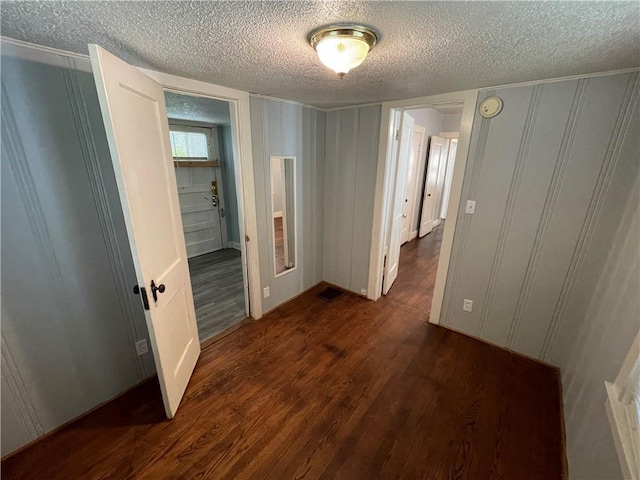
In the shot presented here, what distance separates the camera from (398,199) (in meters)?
2.91

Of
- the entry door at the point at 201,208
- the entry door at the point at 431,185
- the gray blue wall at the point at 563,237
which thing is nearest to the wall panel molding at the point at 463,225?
the gray blue wall at the point at 563,237

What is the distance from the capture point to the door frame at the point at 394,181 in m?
2.07

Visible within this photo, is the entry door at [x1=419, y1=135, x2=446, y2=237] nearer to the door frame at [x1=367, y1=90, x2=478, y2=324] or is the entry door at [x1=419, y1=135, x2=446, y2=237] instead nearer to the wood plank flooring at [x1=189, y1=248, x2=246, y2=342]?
the door frame at [x1=367, y1=90, x2=478, y2=324]

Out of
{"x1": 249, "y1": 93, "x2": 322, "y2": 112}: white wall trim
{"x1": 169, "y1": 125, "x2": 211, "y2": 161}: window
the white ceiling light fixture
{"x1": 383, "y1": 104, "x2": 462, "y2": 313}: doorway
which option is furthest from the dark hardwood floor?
{"x1": 169, "y1": 125, "x2": 211, "y2": 161}: window

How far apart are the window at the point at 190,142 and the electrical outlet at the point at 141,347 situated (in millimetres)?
2813

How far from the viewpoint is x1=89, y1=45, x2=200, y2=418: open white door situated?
114cm

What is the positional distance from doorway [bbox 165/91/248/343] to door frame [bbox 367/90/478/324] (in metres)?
1.54

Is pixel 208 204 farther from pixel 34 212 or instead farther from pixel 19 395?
pixel 19 395

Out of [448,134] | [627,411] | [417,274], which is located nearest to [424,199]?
[448,134]

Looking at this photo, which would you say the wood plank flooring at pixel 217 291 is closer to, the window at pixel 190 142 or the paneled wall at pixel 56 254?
the paneled wall at pixel 56 254

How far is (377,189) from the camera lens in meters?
2.65

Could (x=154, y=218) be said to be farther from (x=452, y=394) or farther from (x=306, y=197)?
(x=452, y=394)

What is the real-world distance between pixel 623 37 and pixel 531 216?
1137 mm

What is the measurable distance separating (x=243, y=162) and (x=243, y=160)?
2 cm
